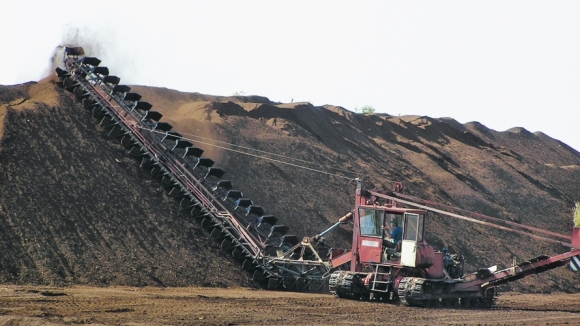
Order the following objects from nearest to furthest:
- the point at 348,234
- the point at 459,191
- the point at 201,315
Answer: the point at 201,315, the point at 348,234, the point at 459,191

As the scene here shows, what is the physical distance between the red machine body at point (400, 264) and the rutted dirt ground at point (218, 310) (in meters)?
0.70

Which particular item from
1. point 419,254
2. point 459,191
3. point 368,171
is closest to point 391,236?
point 419,254

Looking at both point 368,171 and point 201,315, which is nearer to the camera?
point 201,315

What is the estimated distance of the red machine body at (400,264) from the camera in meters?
25.6

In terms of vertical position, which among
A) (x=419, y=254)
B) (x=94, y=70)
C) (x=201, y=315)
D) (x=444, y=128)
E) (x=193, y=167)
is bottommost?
(x=201, y=315)

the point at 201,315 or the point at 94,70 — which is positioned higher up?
the point at 94,70

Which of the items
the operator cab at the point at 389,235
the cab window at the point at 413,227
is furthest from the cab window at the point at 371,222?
the cab window at the point at 413,227

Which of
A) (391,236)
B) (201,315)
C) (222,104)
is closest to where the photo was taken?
(201,315)

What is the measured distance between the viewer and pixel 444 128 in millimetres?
59125

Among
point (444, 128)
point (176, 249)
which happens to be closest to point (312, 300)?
point (176, 249)

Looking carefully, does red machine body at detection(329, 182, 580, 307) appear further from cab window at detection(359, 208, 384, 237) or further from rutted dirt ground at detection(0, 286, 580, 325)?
rutted dirt ground at detection(0, 286, 580, 325)

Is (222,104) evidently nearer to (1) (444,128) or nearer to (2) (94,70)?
(2) (94,70)

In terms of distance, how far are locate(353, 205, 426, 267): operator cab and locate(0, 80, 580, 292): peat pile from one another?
4664 millimetres

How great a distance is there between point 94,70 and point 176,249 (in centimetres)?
866
